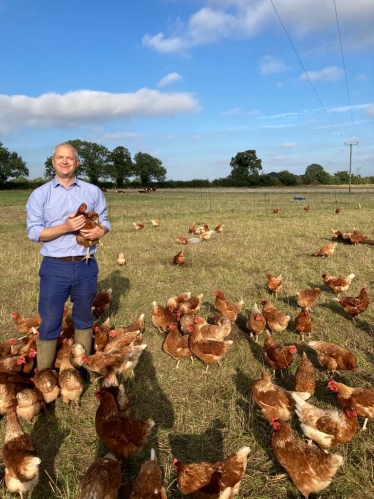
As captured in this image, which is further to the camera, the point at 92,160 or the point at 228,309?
the point at 92,160

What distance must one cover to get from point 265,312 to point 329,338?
3.48ft

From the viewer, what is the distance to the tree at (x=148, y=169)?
89312 mm

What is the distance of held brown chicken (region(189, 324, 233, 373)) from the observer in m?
4.64

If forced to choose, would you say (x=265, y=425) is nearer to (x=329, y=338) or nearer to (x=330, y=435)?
(x=330, y=435)

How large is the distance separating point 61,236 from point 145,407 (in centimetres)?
217

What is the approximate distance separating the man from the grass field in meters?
1.15

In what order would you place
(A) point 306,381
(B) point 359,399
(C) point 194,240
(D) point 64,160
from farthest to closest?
(C) point 194,240
(A) point 306,381
(D) point 64,160
(B) point 359,399

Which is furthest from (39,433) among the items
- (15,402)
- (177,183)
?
(177,183)

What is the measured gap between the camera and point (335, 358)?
4.50 metres

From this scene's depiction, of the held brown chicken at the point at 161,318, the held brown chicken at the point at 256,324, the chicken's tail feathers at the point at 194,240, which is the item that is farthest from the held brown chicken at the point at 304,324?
the chicken's tail feathers at the point at 194,240

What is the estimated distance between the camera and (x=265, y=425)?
12.1ft

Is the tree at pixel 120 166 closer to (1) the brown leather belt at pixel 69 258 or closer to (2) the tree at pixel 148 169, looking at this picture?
(2) the tree at pixel 148 169

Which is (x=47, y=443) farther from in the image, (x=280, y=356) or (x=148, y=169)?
(x=148, y=169)

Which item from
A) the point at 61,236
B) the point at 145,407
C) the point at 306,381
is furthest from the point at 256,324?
the point at 61,236
